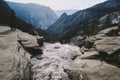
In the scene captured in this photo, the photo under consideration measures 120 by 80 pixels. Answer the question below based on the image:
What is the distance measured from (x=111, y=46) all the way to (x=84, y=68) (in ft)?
25.0

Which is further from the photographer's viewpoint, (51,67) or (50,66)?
(50,66)

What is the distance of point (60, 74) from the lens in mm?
27891

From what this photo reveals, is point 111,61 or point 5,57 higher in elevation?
point 5,57

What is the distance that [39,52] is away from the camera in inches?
1522

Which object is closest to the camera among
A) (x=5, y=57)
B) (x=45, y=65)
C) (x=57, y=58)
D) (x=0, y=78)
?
(x=0, y=78)

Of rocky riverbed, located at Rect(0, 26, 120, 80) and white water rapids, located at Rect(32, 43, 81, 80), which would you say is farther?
white water rapids, located at Rect(32, 43, 81, 80)

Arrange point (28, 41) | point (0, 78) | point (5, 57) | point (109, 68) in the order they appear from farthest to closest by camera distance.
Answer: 1. point (28, 41)
2. point (109, 68)
3. point (5, 57)
4. point (0, 78)

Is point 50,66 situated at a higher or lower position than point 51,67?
higher

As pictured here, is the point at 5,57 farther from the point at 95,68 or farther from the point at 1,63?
the point at 95,68

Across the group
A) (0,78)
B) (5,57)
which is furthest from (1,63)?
(0,78)

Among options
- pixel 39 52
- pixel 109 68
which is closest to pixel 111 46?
pixel 109 68

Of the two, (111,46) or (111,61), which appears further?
(111,46)

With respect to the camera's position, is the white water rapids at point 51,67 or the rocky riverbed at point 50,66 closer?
the rocky riverbed at point 50,66

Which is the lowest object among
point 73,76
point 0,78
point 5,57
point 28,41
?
point 73,76
